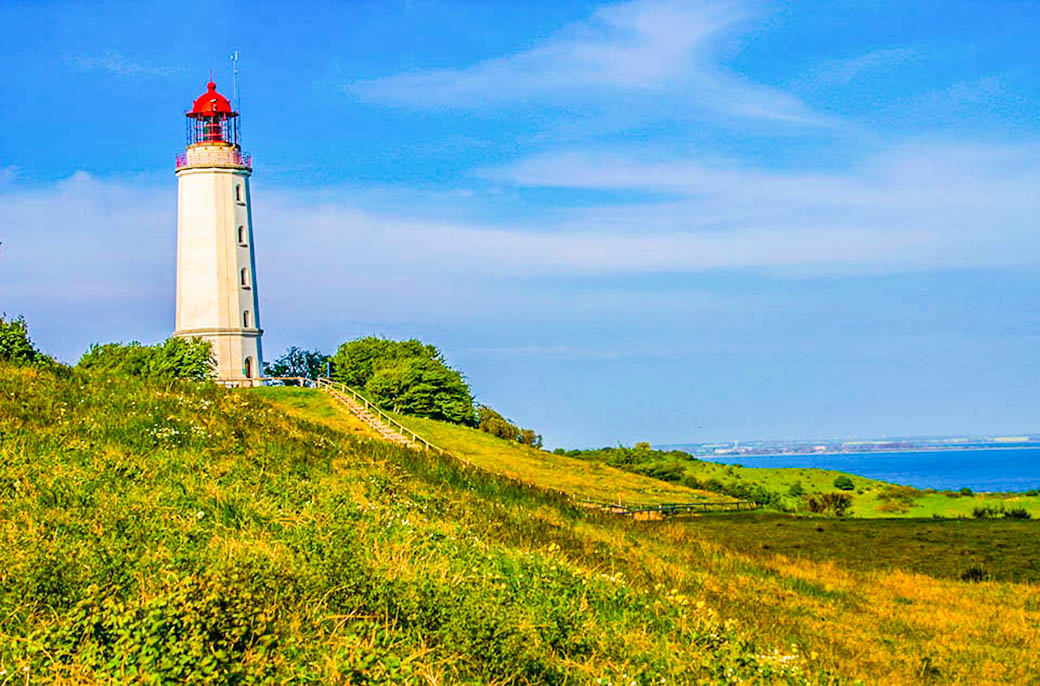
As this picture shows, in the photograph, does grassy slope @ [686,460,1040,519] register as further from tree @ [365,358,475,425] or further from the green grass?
tree @ [365,358,475,425]

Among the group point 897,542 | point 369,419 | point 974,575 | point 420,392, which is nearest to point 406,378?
point 420,392

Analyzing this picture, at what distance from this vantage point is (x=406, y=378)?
76938 millimetres

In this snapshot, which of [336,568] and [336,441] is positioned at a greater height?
[336,441]

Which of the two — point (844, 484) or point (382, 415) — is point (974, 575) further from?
point (844, 484)

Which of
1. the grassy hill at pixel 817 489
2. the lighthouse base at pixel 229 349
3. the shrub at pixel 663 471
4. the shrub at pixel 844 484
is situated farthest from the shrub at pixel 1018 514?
the lighthouse base at pixel 229 349

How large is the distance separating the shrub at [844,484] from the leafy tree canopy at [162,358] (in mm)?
46592

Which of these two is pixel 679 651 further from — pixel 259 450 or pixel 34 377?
pixel 34 377

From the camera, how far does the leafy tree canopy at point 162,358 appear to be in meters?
64.2

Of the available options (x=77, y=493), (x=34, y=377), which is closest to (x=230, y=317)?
(x=34, y=377)

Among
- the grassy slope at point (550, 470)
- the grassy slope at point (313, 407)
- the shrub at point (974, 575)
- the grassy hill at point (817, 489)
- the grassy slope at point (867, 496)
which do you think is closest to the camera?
the shrub at point (974, 575)

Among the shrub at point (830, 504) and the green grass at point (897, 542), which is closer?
the green grass at point (897, 542)

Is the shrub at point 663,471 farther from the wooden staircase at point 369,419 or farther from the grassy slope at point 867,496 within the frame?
the wooden staircase at point 369,419

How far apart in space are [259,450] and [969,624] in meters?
14.5

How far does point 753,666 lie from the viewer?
12859 millimetres
